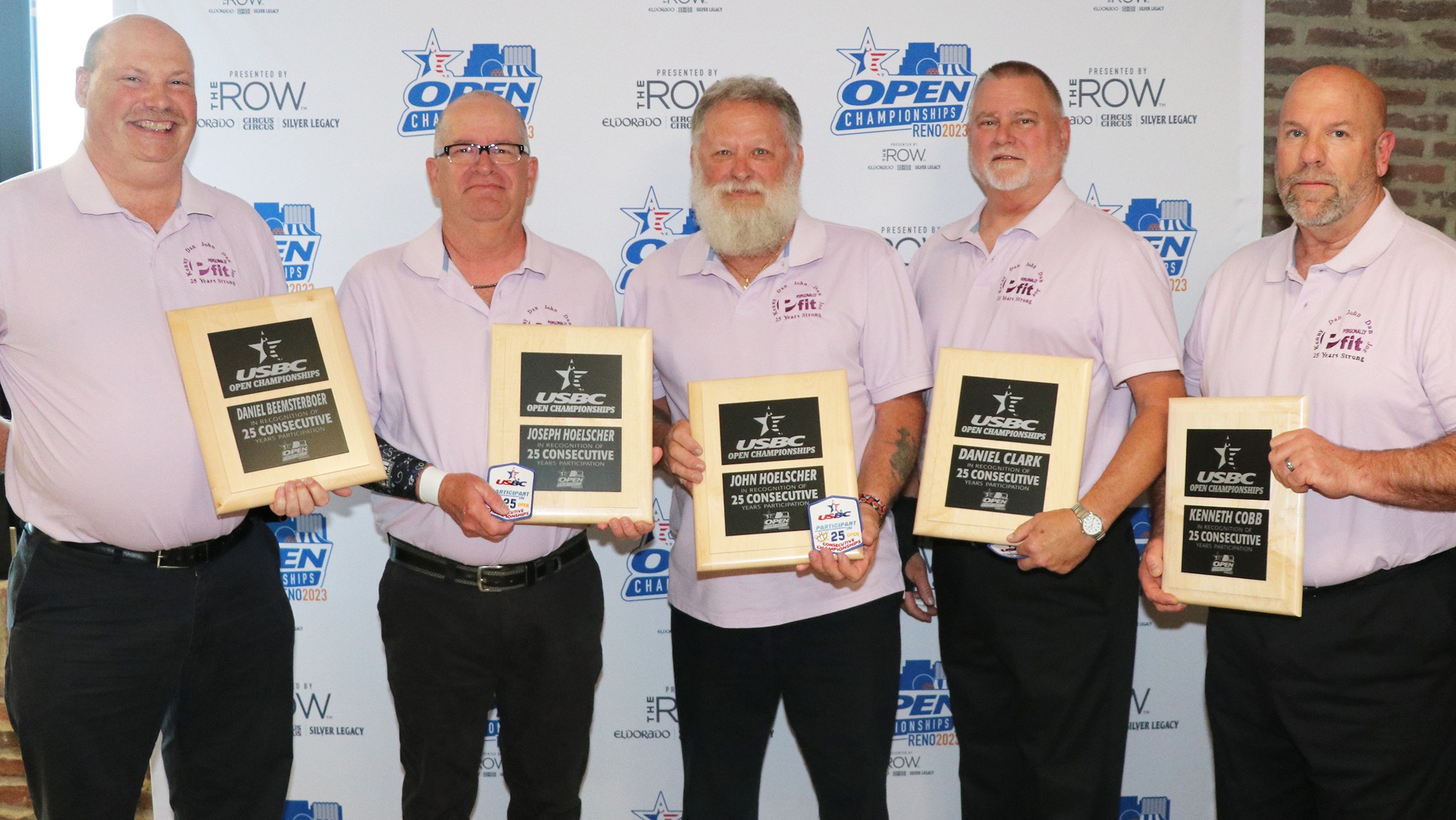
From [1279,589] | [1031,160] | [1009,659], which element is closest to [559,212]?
[1031,160]

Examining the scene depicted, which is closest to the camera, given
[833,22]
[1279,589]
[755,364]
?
[1279,589]

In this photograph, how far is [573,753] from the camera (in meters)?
2.91

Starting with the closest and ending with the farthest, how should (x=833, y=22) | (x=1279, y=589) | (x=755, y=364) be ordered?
(x=1279, y=589) < (x=755, y=364) < (x=833, y=22)

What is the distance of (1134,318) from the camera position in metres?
2.79

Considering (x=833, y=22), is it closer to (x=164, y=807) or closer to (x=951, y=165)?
(x=951, y=165)

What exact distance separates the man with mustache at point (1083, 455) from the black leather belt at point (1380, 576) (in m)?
0.50

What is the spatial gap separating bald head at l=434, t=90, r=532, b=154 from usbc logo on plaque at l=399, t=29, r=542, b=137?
29.3 inches

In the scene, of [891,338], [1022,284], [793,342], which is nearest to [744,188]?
[793,342]

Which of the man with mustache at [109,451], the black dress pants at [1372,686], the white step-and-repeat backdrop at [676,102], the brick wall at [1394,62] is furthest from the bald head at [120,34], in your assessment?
the brick wall at [1394,62]

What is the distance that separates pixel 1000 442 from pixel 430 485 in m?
1.52

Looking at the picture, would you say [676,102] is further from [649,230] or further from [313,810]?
[313,810]

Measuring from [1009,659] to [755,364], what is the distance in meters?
1.13

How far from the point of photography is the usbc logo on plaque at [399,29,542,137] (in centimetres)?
363

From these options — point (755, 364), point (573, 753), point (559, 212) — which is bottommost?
point (573, 753)
